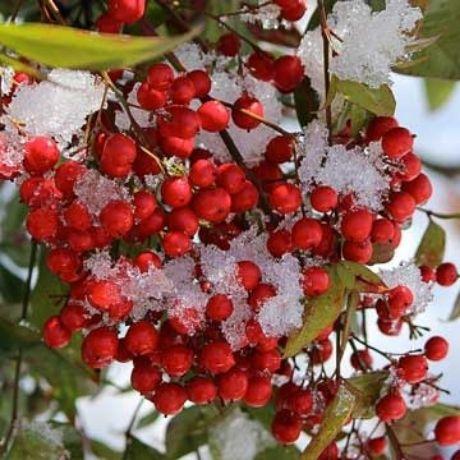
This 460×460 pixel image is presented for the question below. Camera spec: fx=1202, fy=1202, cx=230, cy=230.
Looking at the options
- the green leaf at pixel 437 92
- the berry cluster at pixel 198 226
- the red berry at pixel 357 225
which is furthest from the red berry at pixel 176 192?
the green leaf at pixel 437 92

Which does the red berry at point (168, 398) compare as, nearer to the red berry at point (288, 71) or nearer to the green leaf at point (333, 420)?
the green leaf at point (333, 420)

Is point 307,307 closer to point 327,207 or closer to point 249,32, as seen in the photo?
point 327,207

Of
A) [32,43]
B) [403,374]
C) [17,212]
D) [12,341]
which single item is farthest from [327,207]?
[17,212]

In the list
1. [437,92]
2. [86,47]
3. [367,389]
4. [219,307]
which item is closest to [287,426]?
[367,389]

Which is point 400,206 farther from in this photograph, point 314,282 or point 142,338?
point 142,338

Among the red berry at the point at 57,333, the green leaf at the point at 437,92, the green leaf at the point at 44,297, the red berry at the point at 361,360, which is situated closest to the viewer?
the red berry at the point at 57,333

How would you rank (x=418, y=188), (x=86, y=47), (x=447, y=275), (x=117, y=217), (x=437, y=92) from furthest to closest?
(x=437, y=92) < (x=447, y=275) < (x=418, y=188) < (x=117, y=217) < (x=86, y=47)

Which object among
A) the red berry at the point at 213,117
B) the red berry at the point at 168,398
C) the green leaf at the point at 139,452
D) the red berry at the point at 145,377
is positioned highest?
the red berry at the point at 213,117

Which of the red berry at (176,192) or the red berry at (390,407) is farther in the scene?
the red berry at (390,407)
